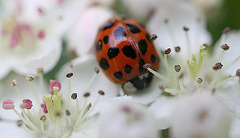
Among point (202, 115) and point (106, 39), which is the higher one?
point (106, 39)

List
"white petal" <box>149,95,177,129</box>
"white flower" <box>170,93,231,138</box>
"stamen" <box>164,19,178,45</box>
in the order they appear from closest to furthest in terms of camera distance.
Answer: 1. "white flower" <box>170,93,231,138</box>
2. "white petal" <box>149,95,177,129</box>
3. "stamen" <box>164,19,178,45</box>

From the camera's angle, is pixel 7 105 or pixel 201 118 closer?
pixel 201 118

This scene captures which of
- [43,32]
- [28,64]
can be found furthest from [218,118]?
[43,32]

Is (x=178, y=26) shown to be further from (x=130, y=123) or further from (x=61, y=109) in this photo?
(x=130, y=123)

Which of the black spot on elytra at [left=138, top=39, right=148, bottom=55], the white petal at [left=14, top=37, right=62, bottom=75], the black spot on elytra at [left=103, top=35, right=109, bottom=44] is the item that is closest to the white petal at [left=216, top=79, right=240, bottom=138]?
the black spot on elytra at [left=138, top=39, right=148, bottom=55]

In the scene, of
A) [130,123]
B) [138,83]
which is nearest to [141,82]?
[138,83]

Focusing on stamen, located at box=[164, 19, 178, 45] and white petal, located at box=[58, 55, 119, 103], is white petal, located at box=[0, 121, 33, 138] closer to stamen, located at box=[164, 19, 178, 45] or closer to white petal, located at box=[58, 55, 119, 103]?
white petal, located at box=[58, 55, 119, 103]
